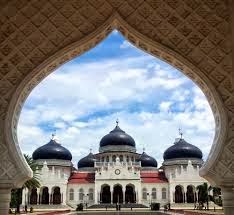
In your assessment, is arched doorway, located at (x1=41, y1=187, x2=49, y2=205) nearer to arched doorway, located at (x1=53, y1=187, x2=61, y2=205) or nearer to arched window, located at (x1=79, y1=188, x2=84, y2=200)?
arched doorway, located at (x1=53, y1=187, x2=61, y2=205)

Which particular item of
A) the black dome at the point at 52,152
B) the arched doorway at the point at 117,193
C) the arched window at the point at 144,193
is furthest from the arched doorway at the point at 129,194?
the black dome at the point at 52,152

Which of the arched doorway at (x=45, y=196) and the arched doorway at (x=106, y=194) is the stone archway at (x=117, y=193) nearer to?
the arched doorway at (x=106, y=194)

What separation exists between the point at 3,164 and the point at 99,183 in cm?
3496

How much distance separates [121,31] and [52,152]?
118 feet

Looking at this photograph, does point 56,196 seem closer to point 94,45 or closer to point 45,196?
point 45,196

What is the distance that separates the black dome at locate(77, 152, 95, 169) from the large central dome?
412 centimetres

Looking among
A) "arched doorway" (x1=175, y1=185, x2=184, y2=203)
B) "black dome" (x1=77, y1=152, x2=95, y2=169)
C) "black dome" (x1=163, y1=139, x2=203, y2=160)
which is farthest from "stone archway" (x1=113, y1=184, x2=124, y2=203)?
"black dome" (x1=163, y1=139, x2=203, y2=160)

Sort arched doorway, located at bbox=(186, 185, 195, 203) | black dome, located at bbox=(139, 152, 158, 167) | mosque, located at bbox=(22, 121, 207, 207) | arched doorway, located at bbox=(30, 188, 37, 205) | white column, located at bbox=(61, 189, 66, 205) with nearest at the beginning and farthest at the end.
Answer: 1. white column, located at bbox=(61, 189, 66, 205)
2. mosque, located at bbox=(22, 121, 207, 207)
3. arched doorway, located at bbox=(30, 188, 37, 205)
4. arched doorway, located at bbox=(186, 185, 195, 203)
5. black dome, located at bbox=(139, 152, 158, 167)

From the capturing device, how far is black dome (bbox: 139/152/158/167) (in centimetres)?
4528

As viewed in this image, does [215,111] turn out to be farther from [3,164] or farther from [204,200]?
[204,200]

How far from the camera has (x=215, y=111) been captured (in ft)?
15.6

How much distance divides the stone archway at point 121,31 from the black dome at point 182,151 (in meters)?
35.6

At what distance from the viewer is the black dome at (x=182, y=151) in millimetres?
39688

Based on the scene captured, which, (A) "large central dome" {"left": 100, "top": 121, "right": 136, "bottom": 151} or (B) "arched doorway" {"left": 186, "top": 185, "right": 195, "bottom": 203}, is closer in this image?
(B) "arched doorway" {"left": 186, "top": 185, "right": 195, "bottom": 203}
